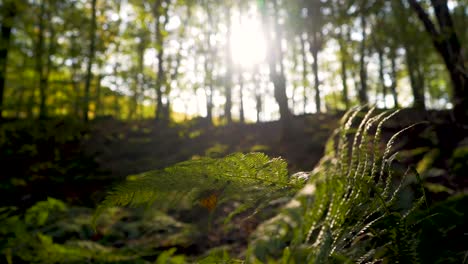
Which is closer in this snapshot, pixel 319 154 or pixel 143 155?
pixel 319 154

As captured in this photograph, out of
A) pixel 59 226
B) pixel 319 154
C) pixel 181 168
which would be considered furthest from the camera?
pixel 319 154

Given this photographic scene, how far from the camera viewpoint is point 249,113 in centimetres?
4141

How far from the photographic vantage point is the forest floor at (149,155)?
15.4 feet

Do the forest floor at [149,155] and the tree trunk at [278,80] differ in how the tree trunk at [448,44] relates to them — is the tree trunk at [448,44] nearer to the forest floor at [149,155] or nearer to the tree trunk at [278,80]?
the forest floor at [149,155]

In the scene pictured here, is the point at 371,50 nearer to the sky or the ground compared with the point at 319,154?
nearer to the sky

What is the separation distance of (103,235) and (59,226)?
2.24 feet

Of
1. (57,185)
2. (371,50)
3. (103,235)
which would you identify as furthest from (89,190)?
(371,50)

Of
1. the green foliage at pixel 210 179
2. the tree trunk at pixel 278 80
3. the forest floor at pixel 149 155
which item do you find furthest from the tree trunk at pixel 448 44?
the green foliage at pixel 210 179

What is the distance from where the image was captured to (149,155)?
12.1 m

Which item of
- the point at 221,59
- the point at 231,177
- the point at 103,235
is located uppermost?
the point at 221,59

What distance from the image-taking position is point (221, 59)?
75.9 feet

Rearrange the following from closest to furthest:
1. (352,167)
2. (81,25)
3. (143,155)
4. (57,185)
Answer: (352,167)
(57,185)
(143,155)
(81,25)

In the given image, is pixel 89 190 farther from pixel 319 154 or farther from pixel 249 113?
pixel 249 113

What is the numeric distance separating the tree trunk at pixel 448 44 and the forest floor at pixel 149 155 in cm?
53
